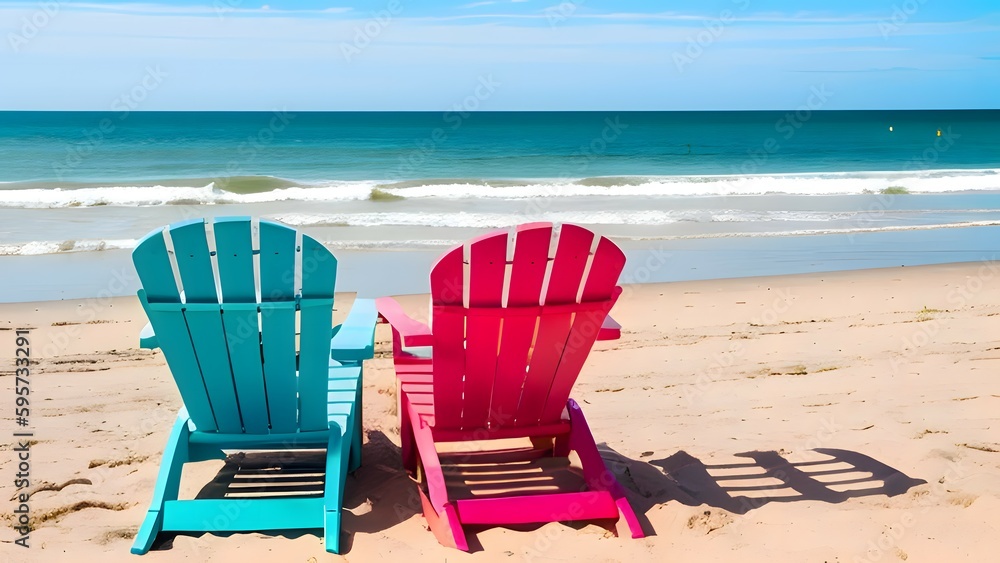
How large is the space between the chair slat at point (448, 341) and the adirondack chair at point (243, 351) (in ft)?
0.89

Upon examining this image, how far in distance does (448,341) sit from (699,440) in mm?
1605

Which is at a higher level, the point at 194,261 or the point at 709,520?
the point at 194,261

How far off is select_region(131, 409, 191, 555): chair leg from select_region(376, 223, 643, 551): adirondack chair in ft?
2.79

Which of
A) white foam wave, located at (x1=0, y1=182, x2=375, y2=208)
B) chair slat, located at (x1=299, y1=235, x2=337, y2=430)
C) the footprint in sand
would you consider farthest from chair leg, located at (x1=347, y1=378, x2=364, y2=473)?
white foam wave, located at (x1=0, y1=182, x2=375, y2=208)

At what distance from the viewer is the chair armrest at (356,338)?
288 cm

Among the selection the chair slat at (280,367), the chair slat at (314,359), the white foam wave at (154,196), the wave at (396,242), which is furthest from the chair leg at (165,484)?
the white foam wave at (154,196)

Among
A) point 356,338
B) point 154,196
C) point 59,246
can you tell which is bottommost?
point 154,196

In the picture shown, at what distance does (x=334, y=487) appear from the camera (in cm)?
301

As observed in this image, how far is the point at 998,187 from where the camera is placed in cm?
1889

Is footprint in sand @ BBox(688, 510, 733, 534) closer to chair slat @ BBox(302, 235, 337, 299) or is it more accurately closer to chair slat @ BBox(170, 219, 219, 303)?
chair slat @ BBox(302, 235, 337, 299)

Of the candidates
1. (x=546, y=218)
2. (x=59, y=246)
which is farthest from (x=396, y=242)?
(x=59, y=246)

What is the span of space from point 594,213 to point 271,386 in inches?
443

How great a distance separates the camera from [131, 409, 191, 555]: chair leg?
2844 mm

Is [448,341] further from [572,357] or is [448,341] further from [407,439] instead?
[407,439]
